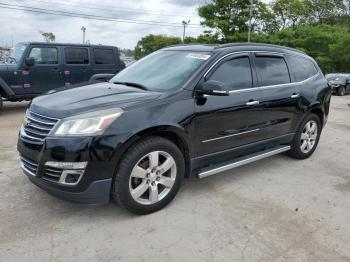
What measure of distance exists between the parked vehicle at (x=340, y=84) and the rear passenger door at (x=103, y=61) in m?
14.8

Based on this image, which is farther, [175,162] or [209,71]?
[209,71]

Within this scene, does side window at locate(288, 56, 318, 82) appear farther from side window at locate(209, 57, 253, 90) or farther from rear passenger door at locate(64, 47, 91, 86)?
rear passenger door at locate(64, 47, 91, 86)

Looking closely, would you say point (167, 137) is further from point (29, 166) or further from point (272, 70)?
point (272, 70)

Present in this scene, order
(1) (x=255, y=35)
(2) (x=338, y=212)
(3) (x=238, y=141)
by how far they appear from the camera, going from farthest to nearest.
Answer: (1) (x=255, y=35) → (3) (x=238, y=141) → (2) (x=338, y=212)

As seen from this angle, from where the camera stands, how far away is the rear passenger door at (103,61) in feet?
37.0

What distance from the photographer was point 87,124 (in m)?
3.48

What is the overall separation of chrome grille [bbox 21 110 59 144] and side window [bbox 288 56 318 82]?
363 centimetres

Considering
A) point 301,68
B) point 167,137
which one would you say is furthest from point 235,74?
point 301,68

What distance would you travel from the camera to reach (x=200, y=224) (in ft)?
12.4

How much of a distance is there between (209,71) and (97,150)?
167 centimetres

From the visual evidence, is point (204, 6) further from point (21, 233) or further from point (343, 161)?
point (21, 233)

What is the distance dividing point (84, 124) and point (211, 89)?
1.40 metres


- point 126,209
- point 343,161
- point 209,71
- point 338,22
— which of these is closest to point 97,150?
point 126,209

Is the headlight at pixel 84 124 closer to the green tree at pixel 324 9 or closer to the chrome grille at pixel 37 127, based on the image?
the chrome grille at pixel 37 127
